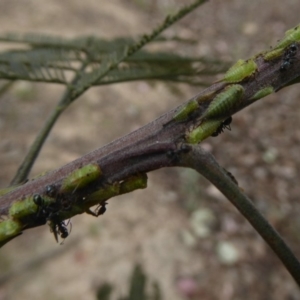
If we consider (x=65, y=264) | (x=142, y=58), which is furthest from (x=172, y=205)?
(x=142, y=58)

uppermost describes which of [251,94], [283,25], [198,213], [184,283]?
[283,25]

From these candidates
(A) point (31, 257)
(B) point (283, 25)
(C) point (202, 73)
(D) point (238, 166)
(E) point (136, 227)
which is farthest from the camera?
(B) point (283, 25)

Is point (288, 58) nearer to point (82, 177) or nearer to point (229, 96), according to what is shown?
point (229, 96)

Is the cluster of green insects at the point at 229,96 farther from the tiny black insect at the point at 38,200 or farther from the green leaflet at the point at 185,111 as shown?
the tiny black insect at the point at 38,200

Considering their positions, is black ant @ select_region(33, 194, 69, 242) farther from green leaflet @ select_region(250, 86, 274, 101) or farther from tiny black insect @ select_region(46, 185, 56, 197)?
green leaflet @ select_region(250, 86, 274, 101)

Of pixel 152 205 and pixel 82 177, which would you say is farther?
pixel 152 205

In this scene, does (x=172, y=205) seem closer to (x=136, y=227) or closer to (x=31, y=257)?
(x=136, y=227)

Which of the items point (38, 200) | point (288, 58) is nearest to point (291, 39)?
point (288, 58)

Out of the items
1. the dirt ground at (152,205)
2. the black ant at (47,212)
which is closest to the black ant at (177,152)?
the black ant at (47,212)
